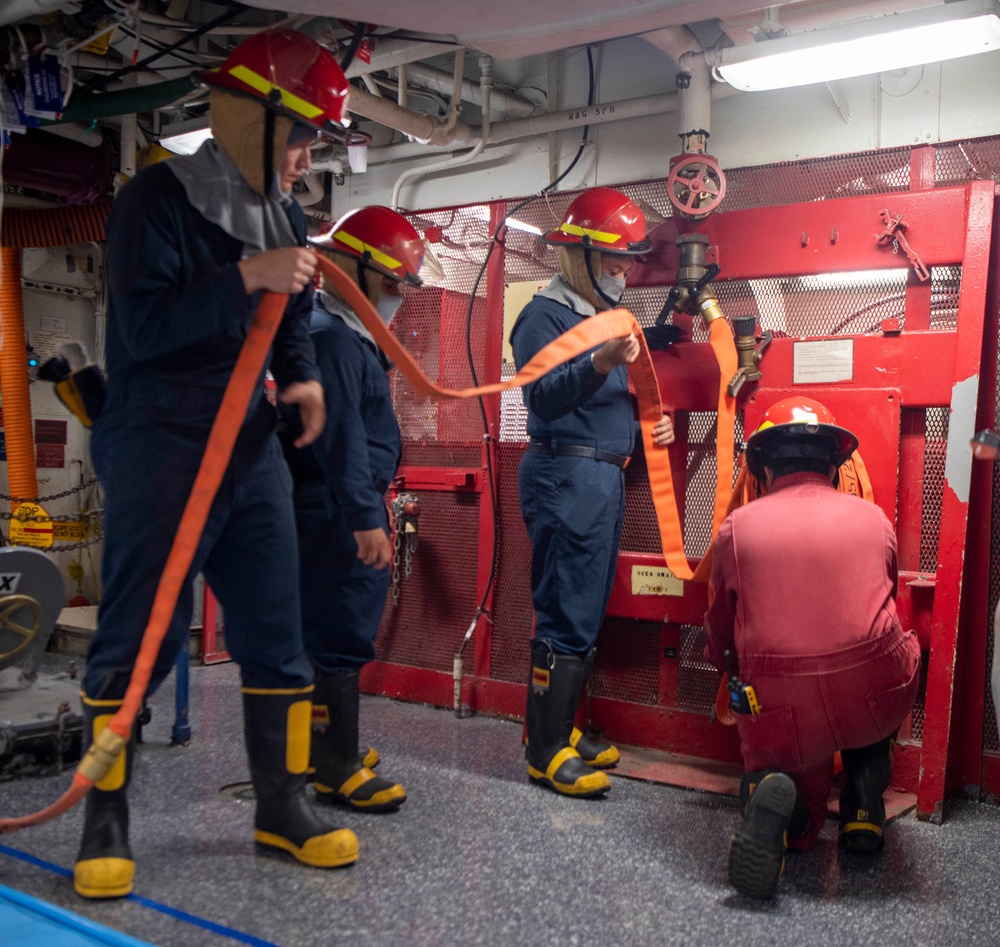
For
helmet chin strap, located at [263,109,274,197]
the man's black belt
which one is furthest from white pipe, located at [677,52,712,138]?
helmet chin strap, located at [263,109,274,197]

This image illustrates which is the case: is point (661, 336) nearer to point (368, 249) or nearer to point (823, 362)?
point (823, 362)

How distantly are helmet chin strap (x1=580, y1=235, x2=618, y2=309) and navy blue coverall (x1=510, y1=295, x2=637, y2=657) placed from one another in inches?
5.3

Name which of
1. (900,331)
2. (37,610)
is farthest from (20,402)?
(900,331)

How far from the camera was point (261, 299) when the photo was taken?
239 cm

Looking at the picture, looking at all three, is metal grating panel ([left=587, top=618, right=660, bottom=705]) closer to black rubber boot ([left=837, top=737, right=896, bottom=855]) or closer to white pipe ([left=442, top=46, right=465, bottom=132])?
black rubber boot ([left=837, top=737, right=896, bottom=855])

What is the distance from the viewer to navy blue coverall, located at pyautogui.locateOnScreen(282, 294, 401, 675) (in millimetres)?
2920

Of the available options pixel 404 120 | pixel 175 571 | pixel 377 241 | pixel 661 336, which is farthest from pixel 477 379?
pixel 175 571

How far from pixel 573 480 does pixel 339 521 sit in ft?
2.77

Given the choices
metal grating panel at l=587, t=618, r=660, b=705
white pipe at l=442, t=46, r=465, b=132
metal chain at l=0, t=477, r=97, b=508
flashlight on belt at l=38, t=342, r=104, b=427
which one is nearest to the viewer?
flashlight on belt at l=38, t=342, r=104, b=427

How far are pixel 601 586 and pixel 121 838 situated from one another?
1746 mm

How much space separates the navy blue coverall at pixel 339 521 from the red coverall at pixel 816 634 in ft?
3.74

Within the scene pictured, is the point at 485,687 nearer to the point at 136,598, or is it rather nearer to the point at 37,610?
the point at 37,610

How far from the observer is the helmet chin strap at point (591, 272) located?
11.3 ft

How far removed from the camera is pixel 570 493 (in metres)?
3.33
